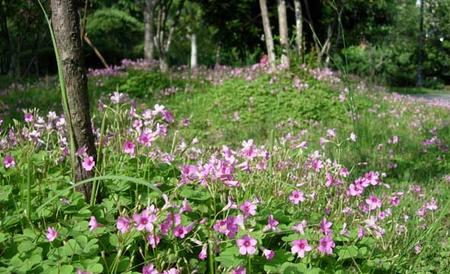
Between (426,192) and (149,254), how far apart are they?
2976 mm

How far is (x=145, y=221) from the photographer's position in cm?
171

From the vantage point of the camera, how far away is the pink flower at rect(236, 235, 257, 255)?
5.86ft

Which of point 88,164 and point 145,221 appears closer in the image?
point 145,221

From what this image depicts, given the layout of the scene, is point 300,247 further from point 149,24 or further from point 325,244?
point 149,24

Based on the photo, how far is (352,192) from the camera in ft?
8.06

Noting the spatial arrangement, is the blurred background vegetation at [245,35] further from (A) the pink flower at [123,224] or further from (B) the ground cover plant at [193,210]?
(A) the pink flower at [123,224]

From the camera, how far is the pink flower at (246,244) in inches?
70.3

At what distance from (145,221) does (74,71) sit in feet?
3.58

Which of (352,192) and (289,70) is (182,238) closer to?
(352,192)

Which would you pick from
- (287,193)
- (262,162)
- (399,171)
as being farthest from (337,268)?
(399,171)

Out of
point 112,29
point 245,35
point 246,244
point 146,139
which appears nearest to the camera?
point 246,244

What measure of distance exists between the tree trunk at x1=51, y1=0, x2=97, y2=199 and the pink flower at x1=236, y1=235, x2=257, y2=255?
93cm

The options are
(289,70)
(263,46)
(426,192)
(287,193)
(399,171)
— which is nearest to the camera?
(287,193)

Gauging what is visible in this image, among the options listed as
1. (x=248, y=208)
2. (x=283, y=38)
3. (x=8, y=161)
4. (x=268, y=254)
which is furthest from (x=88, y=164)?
(x=283, y=38)
